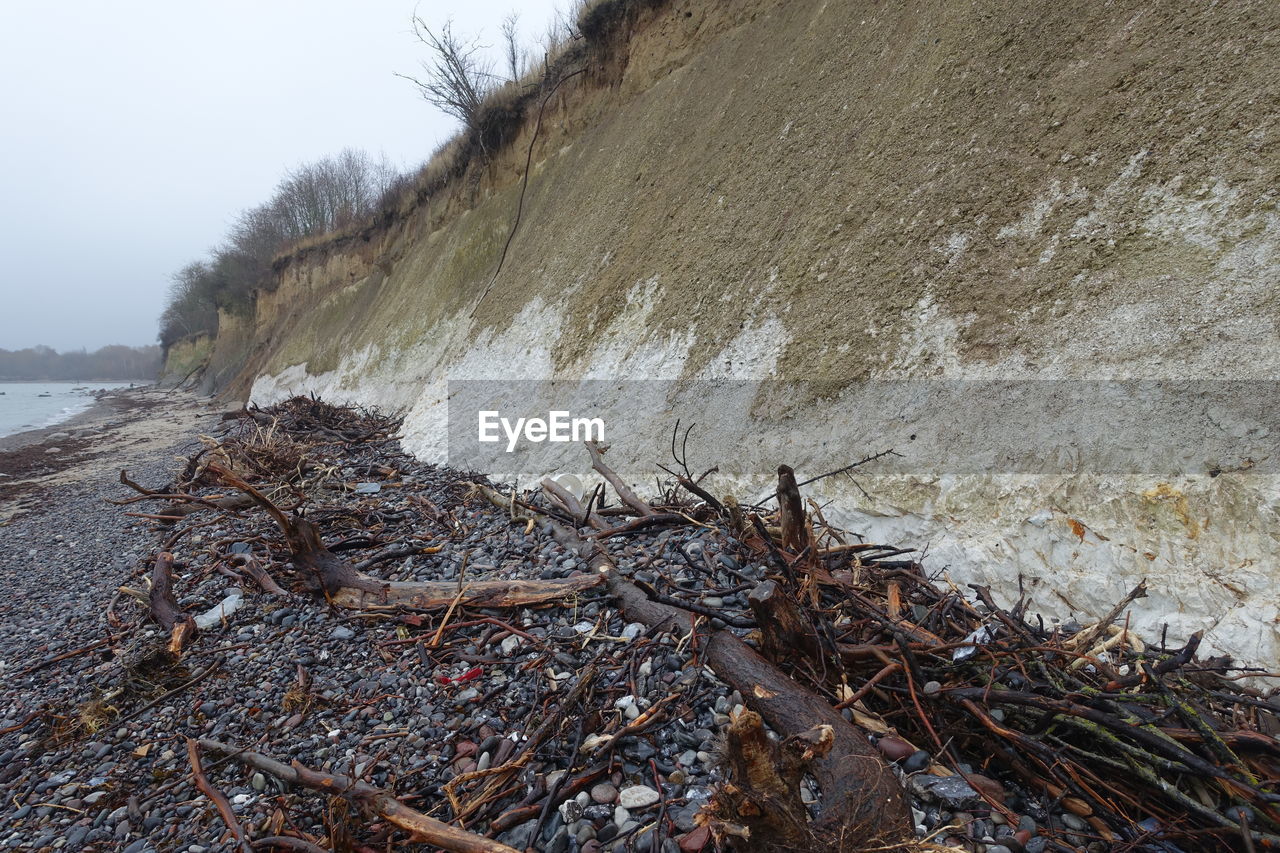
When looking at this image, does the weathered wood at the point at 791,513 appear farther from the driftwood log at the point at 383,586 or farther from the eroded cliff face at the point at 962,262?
the driftwood log at the point at 383,586

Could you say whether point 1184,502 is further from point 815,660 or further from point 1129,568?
point 815,660

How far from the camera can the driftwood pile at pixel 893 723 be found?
71.6 inches

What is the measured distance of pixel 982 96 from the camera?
17.4 feet

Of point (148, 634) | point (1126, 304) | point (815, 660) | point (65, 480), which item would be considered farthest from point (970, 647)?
point (65, 480)

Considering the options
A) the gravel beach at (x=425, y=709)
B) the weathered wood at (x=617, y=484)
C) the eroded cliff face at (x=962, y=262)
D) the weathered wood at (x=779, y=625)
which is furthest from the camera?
the weathered wood at (x=617, y=484)

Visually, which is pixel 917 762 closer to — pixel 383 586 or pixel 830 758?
pixel 830 758

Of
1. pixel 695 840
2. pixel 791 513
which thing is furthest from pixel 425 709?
pixel 791 513

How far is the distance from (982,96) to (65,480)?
1766 centimetres

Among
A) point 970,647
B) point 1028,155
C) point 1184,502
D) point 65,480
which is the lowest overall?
point 65,480

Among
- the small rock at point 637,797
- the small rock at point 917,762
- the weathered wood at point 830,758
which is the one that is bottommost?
the small rock at point 637,797

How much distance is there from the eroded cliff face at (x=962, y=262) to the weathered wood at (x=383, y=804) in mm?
2853

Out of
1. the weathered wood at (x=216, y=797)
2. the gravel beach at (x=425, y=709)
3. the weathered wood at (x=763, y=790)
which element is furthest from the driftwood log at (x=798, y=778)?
the weathered wood at (x=216, y=797)

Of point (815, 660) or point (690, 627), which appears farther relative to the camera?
point (690, 627)

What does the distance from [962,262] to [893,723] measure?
355cm
